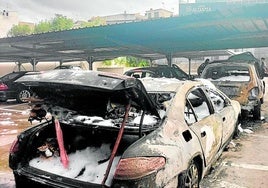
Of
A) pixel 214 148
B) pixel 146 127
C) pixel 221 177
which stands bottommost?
pixel 221 177

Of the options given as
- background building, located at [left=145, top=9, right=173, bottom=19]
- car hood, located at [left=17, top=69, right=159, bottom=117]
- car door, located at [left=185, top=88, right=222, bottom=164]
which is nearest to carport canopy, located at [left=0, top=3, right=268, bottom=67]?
car door, located at [left=185, top=88, right=222, bottom=164]

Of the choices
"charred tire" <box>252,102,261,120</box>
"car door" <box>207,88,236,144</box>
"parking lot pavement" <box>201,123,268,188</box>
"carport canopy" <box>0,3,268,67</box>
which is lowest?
"parking lot pavement" <box>201,123,268,188</box>

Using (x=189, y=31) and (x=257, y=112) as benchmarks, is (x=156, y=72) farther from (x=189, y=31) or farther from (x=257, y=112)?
(x=257, y=112)

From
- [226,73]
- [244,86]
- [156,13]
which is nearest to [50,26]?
[156,13]

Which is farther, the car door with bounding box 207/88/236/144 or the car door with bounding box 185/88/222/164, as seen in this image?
the car door with bounding box 207/88/236/144

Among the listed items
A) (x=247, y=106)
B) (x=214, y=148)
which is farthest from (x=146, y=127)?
(x=247, y=106)

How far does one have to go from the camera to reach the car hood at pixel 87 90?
2705 mm

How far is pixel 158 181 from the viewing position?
2590 millimetres

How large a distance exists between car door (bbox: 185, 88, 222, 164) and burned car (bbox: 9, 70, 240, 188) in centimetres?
2

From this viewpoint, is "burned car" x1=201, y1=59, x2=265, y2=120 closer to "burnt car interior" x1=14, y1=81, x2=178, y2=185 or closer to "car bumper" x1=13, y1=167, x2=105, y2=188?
"burnt car interior" x1=14, y1=81, x2=178, y2=185

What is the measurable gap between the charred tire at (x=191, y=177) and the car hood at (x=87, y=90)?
0.68 metres

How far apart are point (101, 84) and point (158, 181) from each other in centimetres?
98

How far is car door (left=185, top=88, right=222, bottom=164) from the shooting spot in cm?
361

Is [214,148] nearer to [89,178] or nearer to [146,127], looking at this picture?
[146,127]
